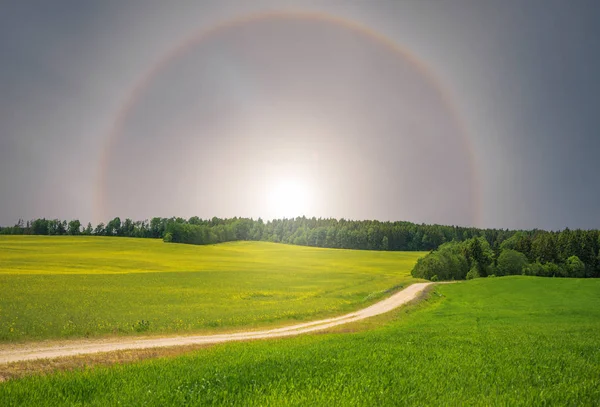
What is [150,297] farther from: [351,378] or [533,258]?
[533,258]

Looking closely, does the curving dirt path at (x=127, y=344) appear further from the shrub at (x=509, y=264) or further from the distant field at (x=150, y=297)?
the shrub at (x=509, y=264)

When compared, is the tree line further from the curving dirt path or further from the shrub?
the curving dirt path

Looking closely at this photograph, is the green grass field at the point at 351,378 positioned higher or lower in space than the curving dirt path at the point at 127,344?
higher

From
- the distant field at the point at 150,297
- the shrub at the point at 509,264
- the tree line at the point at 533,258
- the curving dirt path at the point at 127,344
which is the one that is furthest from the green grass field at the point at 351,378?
the shrub at the point at 509,264

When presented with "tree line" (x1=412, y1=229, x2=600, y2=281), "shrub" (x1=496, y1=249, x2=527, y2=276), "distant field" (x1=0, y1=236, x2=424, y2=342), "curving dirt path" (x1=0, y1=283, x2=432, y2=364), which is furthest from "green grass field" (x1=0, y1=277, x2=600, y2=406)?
"shrub" (x1=496, y1=249, x2=527, y2=276)

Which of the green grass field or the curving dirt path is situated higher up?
the green grass field

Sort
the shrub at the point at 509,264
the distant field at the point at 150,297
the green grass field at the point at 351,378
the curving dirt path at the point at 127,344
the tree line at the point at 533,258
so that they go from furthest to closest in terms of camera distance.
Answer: the shrub at the point at 509,264 → the tree line at the point at 533,258 → the distant field at the point at 150,297 → the curving dirt path at the point at 127,344 → the green grass field at the point at 351,378

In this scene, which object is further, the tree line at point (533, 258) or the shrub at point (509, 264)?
the shrub at point (509, 264)

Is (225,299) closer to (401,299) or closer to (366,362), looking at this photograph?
(401,299)

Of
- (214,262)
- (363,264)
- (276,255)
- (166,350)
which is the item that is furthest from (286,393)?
(276,255)

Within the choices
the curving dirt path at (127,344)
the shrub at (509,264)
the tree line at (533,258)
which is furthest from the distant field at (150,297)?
the shrub at (509,264)

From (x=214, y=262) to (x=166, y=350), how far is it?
8357cm

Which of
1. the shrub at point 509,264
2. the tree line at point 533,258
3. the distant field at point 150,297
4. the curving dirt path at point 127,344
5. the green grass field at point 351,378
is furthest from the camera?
the shrub at point 509,264

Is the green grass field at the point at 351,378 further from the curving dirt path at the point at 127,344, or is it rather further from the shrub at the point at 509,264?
the shrub at the point at 509,264
